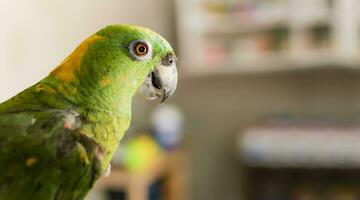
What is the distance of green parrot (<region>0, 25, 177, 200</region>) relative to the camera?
0.48 metres

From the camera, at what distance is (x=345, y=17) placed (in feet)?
6.56

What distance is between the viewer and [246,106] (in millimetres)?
2438

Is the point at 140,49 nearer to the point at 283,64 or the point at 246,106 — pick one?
the point at 283,64

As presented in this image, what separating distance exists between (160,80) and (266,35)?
1.56 meters

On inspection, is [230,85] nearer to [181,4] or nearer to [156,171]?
[181,4]

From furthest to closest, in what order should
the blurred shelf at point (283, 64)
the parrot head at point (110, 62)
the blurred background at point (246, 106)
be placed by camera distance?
the blurred shelf at point (283, 64), the blurred background at point (246, 106), the parrot head at point (110, 62)

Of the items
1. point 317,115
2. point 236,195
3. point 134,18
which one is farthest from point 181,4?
point 236,195

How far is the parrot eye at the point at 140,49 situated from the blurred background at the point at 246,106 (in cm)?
97

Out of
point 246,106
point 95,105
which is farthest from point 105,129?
point 246,106

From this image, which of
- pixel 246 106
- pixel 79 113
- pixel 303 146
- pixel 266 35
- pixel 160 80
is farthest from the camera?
pixel 246 106

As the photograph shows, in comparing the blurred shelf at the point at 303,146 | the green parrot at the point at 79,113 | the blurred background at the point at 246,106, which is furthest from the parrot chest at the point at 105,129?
the blurred shelf at the point at 303,146

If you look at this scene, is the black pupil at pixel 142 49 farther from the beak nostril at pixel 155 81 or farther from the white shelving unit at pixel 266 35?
the white shelving unit at pixel 266 35

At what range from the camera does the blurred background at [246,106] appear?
194cm

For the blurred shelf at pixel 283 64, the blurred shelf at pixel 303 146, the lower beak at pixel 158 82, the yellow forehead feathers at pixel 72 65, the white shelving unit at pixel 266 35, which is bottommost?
the blurred shelf at pixel 303 146
